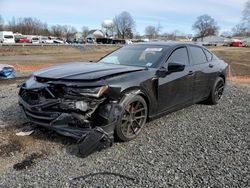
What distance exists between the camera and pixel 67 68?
5.20m

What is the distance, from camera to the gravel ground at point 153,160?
359 centimetres

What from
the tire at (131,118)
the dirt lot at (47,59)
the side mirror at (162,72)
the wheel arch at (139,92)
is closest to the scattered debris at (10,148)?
the tire at (131,118)

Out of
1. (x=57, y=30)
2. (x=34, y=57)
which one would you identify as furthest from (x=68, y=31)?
(x=34, y=57)

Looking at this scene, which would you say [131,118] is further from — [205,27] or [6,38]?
[205,27]

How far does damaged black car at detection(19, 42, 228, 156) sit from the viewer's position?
14.4 ft

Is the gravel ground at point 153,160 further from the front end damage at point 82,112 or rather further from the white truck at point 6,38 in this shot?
the white truck at point 6,38

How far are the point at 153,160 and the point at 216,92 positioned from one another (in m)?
3.83

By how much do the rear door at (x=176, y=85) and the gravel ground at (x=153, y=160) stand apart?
0.42m

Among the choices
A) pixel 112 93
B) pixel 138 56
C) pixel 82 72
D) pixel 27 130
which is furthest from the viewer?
pixel 138 56

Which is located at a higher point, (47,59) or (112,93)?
(112,93)

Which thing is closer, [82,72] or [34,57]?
[82,72]

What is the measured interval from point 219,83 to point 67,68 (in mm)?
3964

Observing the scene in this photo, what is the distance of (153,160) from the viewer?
4152 mm

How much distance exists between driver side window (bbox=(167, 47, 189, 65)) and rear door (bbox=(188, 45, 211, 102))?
8.6 inches
